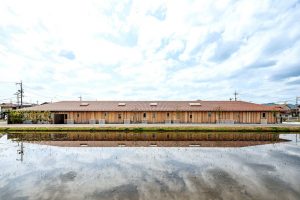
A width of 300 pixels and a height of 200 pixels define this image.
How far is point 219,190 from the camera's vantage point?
10.1 m

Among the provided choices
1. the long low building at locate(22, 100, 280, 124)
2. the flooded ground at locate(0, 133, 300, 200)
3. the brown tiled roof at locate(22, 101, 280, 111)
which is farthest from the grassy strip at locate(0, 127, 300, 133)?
the brown tiled roof at locate(22, 101, 280, 111)

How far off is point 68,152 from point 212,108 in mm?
30833

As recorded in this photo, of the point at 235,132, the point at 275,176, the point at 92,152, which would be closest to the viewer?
the point at 275,176

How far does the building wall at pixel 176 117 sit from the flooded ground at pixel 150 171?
20.3m

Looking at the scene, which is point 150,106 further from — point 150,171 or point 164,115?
point 150,171

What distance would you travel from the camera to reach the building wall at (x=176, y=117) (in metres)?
41.7

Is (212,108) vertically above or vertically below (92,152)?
above

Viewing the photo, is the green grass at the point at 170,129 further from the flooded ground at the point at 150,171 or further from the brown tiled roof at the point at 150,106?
the brown tiled roof at the point at 150,106

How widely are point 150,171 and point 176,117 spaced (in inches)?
1154

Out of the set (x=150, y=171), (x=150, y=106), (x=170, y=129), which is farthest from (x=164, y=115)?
(x=150, y=171)

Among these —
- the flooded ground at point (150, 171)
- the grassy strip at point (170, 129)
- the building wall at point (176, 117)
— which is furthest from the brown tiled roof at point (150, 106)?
the flooded ground at point (150, 171)

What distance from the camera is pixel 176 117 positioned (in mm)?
41938

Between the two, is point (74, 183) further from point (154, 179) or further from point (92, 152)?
point (92, 152)

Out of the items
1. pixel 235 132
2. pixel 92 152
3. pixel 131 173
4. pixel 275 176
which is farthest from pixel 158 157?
pixel 235 132
